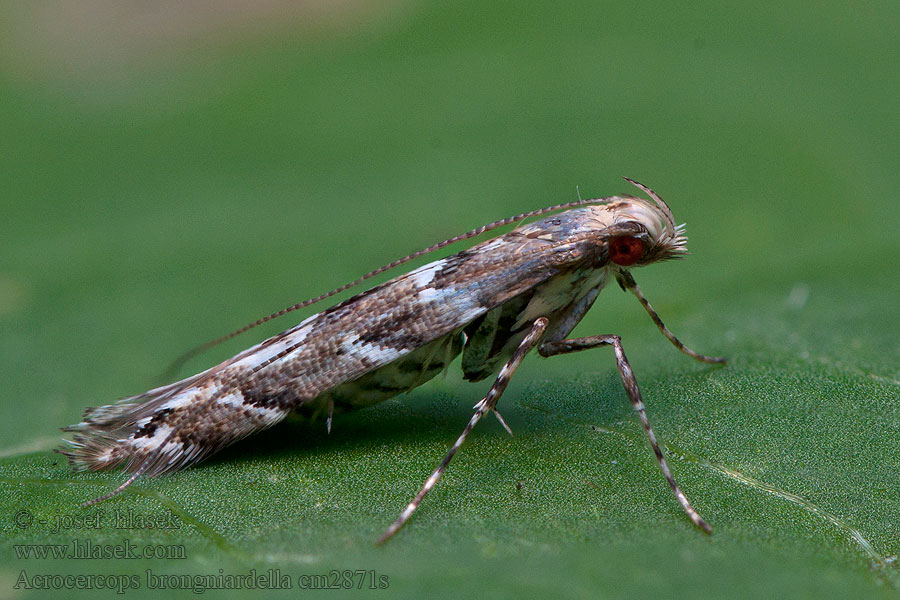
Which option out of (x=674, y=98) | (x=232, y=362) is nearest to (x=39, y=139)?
(x=232, y=362)

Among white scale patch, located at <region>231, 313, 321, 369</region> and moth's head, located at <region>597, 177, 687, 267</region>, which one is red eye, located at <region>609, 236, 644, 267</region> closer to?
moth's head, located at <region>597, 177, 687, 267</region>

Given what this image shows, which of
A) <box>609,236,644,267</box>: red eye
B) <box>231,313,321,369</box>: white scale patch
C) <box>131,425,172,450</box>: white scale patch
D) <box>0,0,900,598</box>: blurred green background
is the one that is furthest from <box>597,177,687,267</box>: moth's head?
<box>131,425,172,450</box>: white scale patch

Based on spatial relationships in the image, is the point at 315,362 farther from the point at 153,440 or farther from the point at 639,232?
the point at 639,232

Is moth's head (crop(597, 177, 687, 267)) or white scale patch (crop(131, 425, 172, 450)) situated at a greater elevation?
moth's head (crop(597, 177, 687, 267))

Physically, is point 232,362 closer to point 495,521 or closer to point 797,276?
point 495,521

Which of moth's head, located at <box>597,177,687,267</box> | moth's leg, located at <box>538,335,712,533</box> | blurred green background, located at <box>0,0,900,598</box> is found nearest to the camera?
blurred green background, located at <box>0,0,900,598</box>

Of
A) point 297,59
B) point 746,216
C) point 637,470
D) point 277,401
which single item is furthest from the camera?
point 297,59

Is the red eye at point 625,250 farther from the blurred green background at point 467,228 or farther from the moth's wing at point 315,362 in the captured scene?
the blurred green background at point 467,228
